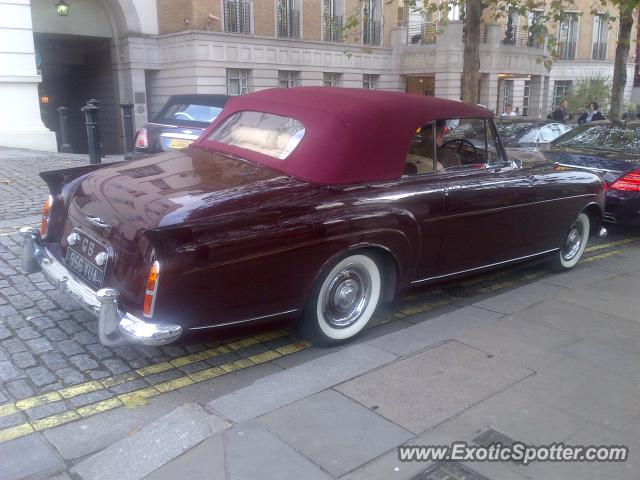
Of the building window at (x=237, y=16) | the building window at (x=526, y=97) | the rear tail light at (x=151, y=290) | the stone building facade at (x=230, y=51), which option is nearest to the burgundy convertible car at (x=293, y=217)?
the rear tail light at (x=151, y=290)

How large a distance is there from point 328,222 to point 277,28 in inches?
881

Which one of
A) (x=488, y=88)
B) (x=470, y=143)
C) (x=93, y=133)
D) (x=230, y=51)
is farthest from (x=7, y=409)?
(x=488, y=88)

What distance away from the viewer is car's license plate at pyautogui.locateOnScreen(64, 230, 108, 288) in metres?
3.71

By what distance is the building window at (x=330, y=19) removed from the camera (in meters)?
25.9

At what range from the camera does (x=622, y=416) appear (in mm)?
3373

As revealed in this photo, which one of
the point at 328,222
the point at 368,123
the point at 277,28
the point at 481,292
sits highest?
the point at 277,28

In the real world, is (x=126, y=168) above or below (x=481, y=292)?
above

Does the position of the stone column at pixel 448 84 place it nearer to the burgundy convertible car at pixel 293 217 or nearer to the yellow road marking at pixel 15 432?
the burgundy convertible car at pixel 293 217

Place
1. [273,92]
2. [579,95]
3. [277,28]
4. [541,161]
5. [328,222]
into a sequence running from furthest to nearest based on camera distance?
[579,95] < [277,28] < [541,161] < [273,92] < [328,222]

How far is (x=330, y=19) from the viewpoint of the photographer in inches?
1005

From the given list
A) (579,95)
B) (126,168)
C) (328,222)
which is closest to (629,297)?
(328,222)

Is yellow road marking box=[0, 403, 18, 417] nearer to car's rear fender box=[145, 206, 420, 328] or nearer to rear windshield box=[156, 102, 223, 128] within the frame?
car's rear fender box=[145, 206, 420, 328]

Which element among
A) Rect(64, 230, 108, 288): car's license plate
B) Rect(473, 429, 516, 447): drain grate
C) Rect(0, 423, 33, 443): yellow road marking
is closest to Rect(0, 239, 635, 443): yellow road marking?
Rect(0, 423, 33, 443): yellow road marking

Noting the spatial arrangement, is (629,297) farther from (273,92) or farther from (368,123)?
(273,92)
